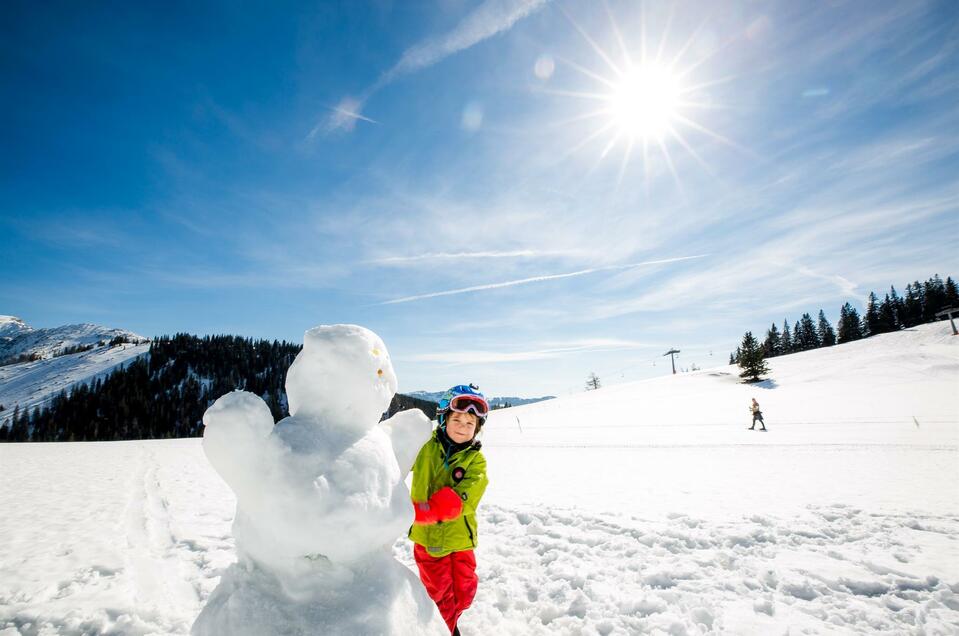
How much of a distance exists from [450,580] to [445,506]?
86 centimetres

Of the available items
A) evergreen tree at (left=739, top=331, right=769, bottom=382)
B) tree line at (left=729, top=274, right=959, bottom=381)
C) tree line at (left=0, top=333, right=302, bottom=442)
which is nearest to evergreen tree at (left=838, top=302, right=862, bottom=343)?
tree line at (left=729, top=274, right=959, bottom=381)

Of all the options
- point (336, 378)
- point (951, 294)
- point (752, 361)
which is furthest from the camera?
point (951, 294)

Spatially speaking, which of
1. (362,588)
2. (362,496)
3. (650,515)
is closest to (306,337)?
(362,496)

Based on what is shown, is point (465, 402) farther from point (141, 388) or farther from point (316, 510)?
point (141, 388)

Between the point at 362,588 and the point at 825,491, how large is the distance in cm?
926

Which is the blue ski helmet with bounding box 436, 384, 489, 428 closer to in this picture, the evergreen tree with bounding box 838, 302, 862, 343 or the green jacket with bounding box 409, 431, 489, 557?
the green jacket with bounding box 409, 431, 489, 557

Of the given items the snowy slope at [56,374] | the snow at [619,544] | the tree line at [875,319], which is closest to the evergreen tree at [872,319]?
the tree line at [875,319]

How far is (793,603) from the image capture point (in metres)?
3.79

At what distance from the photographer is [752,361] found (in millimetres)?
40781

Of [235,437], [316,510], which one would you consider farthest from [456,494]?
[235,437]

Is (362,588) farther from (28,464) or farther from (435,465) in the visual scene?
(28,464)

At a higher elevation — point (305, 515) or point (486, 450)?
point (305, 515)

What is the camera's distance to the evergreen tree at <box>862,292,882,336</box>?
6059 cm

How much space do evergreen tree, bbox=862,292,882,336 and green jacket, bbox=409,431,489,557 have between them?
82.6 meters
